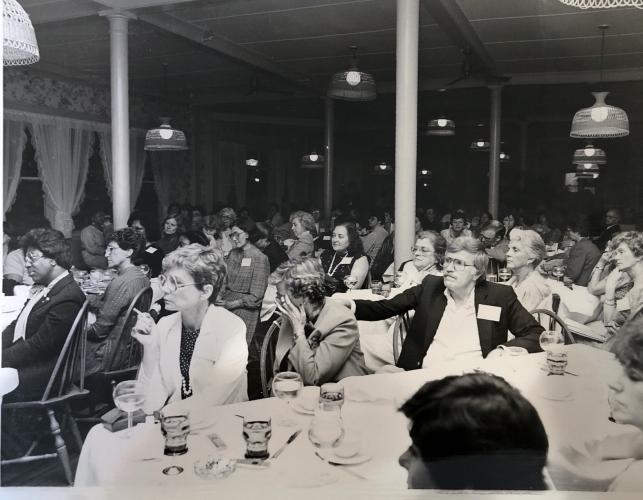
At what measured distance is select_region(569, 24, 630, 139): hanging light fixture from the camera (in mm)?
1767

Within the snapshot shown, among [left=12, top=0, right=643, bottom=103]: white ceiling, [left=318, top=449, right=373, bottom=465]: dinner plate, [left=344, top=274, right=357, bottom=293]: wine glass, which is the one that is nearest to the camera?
[left=318, top=449, right=373, bottom=465]: dinner plate

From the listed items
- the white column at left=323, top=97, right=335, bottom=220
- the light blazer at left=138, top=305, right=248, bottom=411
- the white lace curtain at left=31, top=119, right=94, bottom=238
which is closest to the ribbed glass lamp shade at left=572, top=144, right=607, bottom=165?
the white column at left=323, top=97, right=335, bottom=220

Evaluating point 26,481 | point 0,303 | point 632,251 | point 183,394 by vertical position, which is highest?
point 632,251

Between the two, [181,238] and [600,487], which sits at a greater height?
[181,238]

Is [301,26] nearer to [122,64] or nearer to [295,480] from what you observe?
[122,64]

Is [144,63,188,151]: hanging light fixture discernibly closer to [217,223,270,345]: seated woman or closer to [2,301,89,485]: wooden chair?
[217,223,270,345]: seated woman

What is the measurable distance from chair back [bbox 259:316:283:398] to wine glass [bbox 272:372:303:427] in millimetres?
32

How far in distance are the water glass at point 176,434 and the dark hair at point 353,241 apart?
0.77m

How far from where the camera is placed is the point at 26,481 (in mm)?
1929

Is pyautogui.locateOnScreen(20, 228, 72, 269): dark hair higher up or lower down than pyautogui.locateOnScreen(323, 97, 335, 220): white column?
lower down

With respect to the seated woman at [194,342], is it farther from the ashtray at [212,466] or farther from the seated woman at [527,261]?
the seated woman at [527,261]

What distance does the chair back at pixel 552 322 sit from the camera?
5.87 ft

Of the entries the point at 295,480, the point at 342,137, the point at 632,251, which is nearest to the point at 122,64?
the point at 342,137

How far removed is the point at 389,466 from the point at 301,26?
146 centimetres
